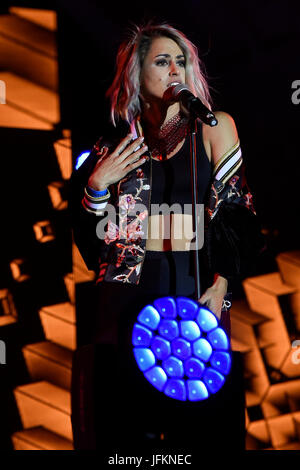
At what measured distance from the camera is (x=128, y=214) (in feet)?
5.32

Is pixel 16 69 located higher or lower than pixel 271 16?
lower

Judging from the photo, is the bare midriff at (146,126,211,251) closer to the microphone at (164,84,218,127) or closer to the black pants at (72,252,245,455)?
the microphone at (164,84,218,127)

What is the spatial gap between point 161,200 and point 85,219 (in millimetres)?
224

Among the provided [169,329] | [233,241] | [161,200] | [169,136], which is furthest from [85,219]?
[169,329]

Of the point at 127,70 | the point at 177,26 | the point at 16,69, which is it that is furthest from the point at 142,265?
the point at 16,69

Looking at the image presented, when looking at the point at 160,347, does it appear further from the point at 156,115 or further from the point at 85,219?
the point at 156,115

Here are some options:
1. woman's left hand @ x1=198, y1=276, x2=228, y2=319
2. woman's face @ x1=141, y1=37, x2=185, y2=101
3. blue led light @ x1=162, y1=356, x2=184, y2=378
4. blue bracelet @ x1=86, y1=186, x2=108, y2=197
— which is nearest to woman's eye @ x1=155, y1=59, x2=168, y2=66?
woman's face @ x1=141, y1=37, x2=185, y2=101

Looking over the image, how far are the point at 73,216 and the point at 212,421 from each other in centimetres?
80

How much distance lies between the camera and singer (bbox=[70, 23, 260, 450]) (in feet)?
4.99

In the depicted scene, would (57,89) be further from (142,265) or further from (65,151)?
(142,265)

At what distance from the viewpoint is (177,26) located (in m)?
2.31

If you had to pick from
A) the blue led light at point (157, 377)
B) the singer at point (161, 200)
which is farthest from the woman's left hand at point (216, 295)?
the blue led light at point (157, 377)

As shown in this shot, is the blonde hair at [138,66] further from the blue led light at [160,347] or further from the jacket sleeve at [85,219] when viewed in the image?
the blue led light at [160,347]

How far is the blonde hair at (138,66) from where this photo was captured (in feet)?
5.68
